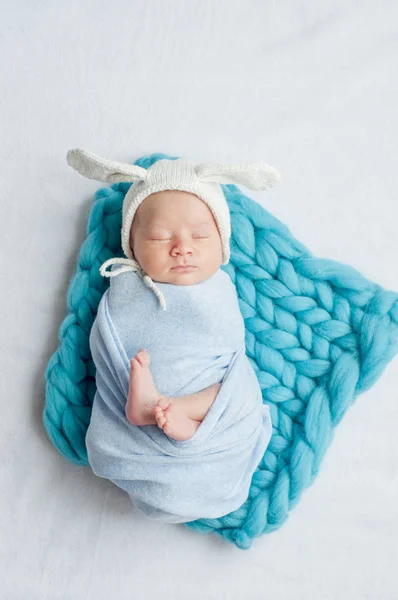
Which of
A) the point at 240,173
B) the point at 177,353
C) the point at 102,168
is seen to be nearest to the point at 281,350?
the point at 177,353

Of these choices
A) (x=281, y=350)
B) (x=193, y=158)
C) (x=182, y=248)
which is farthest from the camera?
(x=193, y=158)

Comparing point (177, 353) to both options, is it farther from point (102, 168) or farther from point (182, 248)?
point (102, 168)

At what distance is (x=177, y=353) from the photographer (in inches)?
45.8

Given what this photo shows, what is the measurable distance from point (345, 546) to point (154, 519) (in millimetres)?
340

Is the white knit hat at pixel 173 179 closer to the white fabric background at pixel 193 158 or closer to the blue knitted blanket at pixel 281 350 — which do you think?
the blue knitted blanket at pixel 281 350

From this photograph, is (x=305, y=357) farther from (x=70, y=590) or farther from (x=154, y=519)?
(x=70, y=590)

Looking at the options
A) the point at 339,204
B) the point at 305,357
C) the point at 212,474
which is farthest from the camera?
the point at 339,204

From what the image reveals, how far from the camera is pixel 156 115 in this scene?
1.46 metres

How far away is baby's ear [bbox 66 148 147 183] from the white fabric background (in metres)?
0.19

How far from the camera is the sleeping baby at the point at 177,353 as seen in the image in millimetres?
1142

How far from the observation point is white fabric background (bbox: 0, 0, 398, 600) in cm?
130

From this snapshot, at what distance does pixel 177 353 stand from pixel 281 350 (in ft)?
0.70

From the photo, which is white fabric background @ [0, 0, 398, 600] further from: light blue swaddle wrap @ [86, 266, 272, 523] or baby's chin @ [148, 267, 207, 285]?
baby's chin @ [148, 267, 207, 285]

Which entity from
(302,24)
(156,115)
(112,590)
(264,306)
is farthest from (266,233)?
(112,590)
